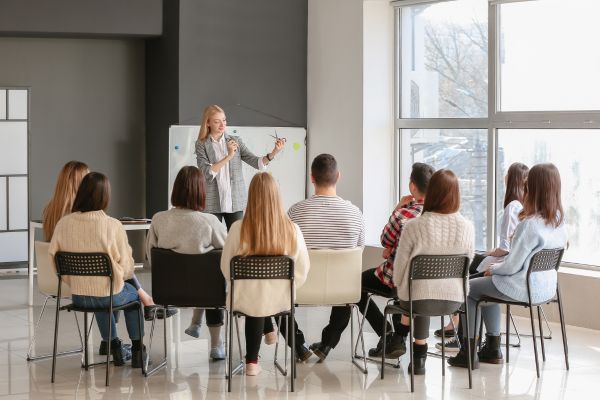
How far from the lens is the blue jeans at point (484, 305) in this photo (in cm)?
552

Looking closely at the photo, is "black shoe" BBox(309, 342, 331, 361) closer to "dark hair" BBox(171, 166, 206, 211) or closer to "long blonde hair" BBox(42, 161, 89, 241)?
"dark hair" BBox(171, 166, 206, 211)

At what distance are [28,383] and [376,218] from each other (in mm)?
4451

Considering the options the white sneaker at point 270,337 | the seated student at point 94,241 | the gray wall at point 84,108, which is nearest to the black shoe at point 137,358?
the seated student at point 94,241

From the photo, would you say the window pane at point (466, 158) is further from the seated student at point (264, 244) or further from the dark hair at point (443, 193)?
the seated student at point (264, 244)

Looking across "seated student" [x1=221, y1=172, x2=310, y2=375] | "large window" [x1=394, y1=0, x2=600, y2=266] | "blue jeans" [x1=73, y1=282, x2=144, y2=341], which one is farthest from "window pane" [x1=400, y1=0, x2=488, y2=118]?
"blue jeans" [x1=73, y1=282, x2=144, y2=341]

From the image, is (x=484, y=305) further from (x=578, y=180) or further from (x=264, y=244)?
(x=578, y=180)

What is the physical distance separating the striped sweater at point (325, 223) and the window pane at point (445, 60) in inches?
123

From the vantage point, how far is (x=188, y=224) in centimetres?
548

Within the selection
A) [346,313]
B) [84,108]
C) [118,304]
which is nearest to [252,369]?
[346,313]

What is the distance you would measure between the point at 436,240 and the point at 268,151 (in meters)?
4.45

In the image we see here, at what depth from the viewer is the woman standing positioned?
23.0 ft

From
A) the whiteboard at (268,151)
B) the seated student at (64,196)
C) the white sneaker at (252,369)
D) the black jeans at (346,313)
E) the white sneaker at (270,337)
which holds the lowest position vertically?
the white sneaker at (252,369)

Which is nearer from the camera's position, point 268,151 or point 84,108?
point 268,151

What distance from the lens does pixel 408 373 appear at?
218 inches
